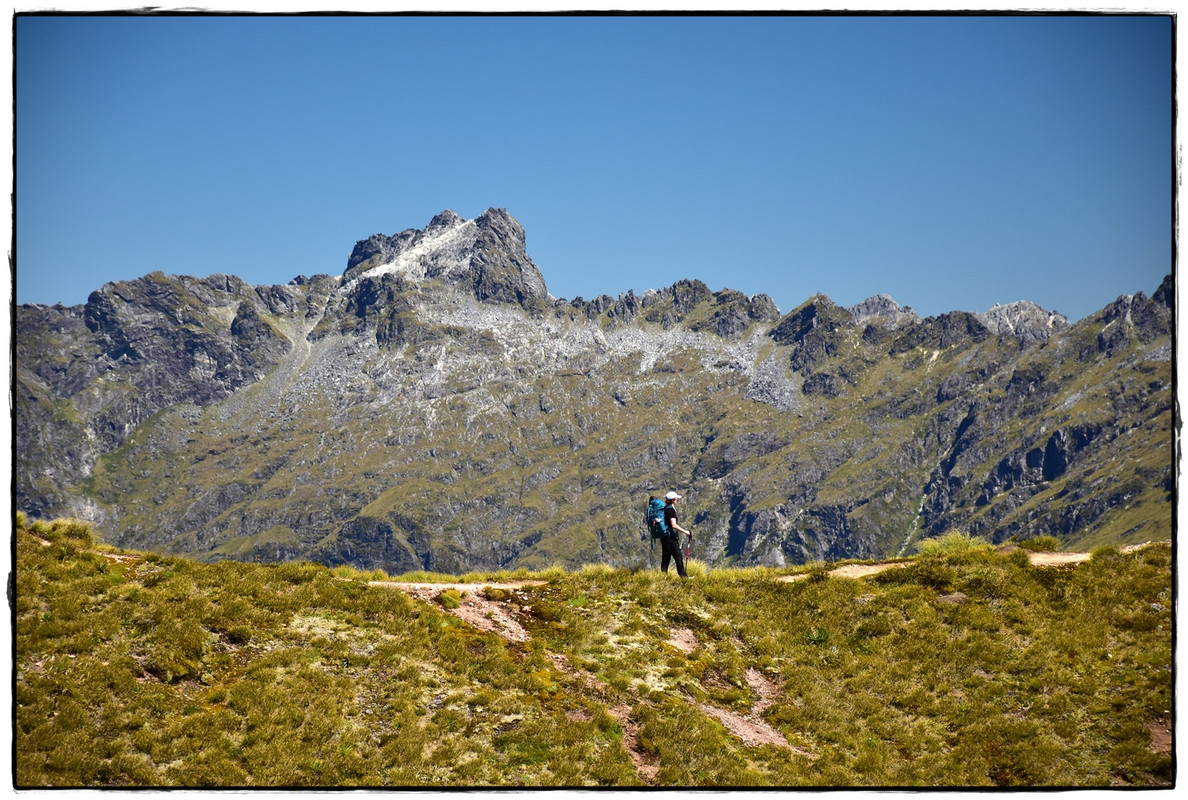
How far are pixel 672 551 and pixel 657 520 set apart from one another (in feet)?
4.45

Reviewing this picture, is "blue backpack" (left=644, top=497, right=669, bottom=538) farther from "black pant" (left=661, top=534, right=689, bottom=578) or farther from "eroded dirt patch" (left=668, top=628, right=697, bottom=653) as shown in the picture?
"eroded dirt patch" (left=668, top=628, right=697, bottom=653)

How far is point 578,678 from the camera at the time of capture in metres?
24.6

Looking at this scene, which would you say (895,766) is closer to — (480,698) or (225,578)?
(480,698)

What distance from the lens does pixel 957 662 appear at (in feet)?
87.8

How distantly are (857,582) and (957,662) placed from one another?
587 centimetres

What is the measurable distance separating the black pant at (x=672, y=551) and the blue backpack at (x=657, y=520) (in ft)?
0.88

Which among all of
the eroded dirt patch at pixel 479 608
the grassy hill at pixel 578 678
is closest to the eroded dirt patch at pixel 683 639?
the grassy hill at pixel 578 678

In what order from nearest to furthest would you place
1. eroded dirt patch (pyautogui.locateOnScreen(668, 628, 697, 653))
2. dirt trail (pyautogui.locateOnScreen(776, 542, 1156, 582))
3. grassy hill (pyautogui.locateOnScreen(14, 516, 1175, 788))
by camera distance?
grassy hill (pyautogui.locateOnScreen(14, 516, 1175, 788))
eroded dirt patch (pyautogui.locateOnScreen(668, 628, 697, 653))
dirt trail (pyautogui.locateOnScreen(776, 542, 1156, 582))

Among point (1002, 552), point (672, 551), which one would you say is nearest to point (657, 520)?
point (672, 551)

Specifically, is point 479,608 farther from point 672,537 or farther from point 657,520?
point 672,537

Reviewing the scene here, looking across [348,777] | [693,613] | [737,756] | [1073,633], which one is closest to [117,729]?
[348,777]

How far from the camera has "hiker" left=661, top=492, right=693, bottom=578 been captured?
3219cm

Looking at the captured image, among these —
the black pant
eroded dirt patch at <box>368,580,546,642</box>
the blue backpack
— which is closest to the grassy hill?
eroded dirt patch at <box>368,580,546,642</box>

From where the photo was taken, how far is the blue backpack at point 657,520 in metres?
32.3
